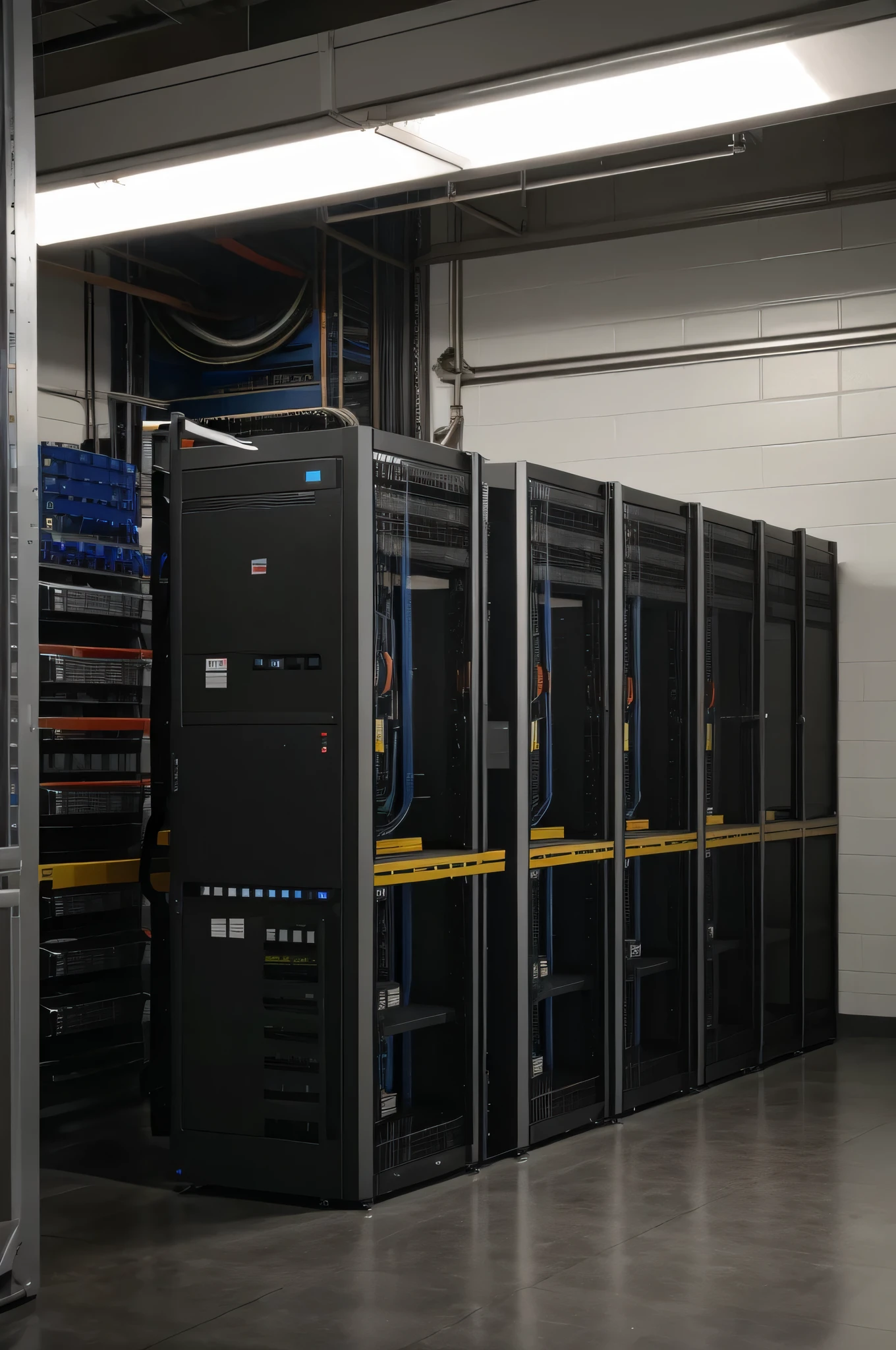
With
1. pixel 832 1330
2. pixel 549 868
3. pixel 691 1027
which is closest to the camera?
pixel 832 1330

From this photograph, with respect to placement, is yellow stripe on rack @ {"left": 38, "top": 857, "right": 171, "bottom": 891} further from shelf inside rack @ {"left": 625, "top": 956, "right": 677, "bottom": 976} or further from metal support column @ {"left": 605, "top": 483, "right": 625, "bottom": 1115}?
shelf inside rack @ {"left": 625, "top": 956, "right": 677, "bottom": 976}

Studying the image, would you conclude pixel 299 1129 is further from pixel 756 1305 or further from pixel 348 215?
pixel 348 215

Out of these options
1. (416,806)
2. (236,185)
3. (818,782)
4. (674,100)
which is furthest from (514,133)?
(818,782)

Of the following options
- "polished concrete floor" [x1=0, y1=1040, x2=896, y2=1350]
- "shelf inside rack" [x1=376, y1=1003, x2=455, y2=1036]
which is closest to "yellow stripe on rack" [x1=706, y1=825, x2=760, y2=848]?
"polished concrete floor" [x1=0, y1=1040, x2=896, y2=1350]

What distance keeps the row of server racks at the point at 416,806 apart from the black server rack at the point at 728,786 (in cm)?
6

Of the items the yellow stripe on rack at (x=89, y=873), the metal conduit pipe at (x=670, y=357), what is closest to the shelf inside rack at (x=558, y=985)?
the yellow stripe on rack at (x=89, y=873)

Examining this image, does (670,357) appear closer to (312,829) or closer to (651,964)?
(651,964)

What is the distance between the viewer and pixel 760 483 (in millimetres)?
8406

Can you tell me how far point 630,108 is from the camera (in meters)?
5.33

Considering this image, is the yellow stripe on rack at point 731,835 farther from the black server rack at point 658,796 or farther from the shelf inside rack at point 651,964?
the shelf inside rack at point 651,964

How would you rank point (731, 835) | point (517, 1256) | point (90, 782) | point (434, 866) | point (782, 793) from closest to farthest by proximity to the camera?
point (517, 1256), point (434, 866), point (90, 782), point (731, 835), point (782, 793)

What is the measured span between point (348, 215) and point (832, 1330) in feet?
20.2

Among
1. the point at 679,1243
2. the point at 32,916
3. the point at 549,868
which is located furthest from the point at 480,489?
the point at 679,1243

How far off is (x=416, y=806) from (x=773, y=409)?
3989mm
